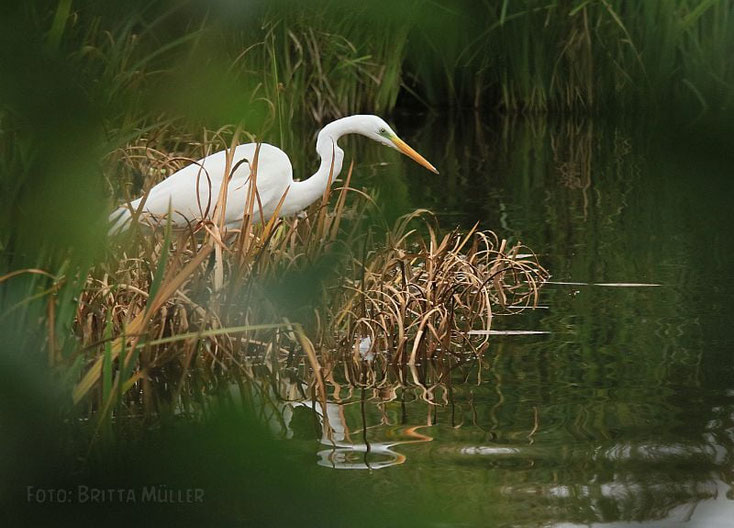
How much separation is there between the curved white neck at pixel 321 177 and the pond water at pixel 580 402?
892 millimetres

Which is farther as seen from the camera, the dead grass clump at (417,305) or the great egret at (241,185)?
the great egret at (241,185)

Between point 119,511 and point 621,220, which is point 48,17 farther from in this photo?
point 621,220

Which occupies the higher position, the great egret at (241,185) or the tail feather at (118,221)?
the great egret at (241,185)

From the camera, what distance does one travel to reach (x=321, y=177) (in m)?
4.87

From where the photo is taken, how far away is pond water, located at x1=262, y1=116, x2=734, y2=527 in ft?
7.45

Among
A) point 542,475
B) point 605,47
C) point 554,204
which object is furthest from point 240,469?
point 605,47

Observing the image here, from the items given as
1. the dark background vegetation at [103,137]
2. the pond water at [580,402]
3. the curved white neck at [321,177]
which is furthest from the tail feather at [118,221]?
the curved white neck at [321,177]

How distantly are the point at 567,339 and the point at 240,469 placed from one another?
140 inches

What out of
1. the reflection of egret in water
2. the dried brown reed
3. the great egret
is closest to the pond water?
the reflection of egret in water

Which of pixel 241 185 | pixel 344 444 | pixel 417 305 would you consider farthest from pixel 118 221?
pixel 241 185

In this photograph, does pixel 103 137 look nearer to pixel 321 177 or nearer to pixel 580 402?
pixel 580 402

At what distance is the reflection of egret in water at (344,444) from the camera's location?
2.65 metres

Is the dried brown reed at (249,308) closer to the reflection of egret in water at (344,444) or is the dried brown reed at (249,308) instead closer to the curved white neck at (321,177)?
the reflection of egret in water at (344,444)

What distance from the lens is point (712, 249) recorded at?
18.8 feet
